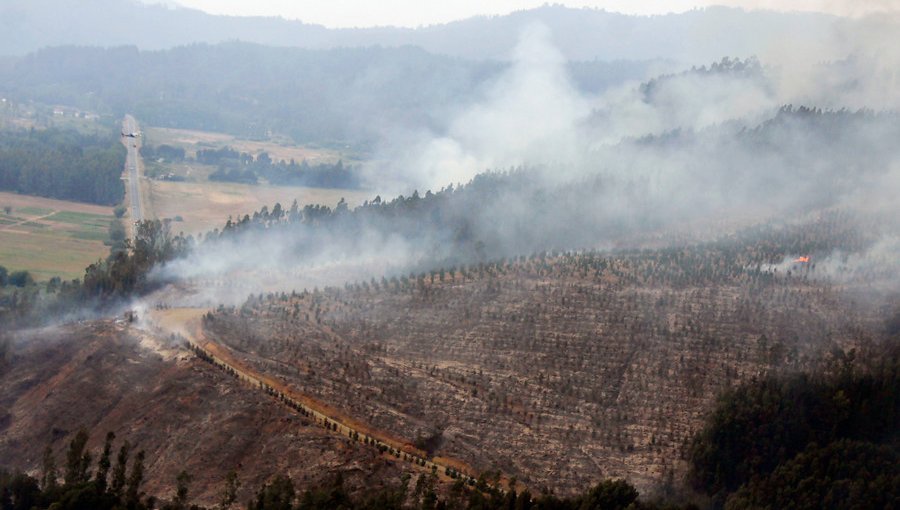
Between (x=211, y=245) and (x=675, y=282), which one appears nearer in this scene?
(x=675, y=282)

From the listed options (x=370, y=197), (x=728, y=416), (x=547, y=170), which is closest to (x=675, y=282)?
(x=728, y=416)

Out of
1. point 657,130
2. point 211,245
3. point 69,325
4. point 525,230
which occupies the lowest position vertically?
point 69,325

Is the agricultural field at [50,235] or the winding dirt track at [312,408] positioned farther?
the agricultural field at [50,235]

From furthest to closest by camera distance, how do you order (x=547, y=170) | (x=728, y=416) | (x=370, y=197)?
(x=370, y=197), (x=547, y=170), (x=728, y=416)

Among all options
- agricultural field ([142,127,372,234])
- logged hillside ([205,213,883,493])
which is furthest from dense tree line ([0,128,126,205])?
logged hillside ([205,213,883,493])

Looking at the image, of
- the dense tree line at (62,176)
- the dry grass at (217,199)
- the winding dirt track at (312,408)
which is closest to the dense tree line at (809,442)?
the winding dirt track at (312,408)

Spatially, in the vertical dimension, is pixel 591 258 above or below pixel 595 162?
below

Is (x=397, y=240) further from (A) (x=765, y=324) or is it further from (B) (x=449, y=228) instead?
(A) (x=765, y=324)

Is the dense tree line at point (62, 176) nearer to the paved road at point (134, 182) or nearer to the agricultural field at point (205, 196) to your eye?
the paved road at point (134, 182)
